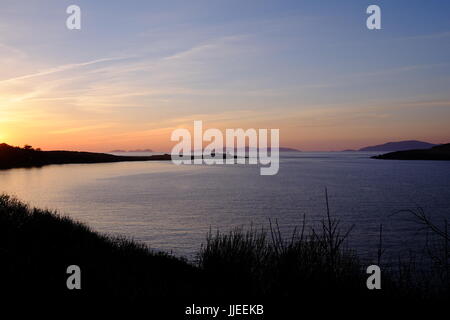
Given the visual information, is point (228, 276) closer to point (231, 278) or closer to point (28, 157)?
point (231, 278)

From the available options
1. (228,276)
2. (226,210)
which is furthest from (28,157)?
(228,276)

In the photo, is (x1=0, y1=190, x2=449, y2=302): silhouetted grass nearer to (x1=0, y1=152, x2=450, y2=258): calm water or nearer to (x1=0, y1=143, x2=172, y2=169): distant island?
(x1=0, y1=152, x2=450, y2=258): calm water

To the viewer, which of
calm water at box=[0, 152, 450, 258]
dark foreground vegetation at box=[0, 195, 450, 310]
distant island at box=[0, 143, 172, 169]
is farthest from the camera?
distant island at box=[0, 143, 172, 169]

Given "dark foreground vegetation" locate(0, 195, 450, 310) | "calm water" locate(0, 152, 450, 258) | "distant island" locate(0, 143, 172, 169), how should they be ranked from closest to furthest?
"dark foreground vegetation" locate(0, 195, 450, 310) < "calm water" locate(0, 152, 450, 258) < "distant island" locate(0, 143, 172, 169)

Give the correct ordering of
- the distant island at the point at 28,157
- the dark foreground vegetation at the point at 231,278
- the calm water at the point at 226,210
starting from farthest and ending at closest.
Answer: the distant island at the point at 28,157
the calm water at the point at 226,210
the dark foreground vegetation at the point at 231,278

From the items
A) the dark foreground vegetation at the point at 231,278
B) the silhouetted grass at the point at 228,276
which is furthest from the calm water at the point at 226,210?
the dark foreground vegetation at the point at 231,278

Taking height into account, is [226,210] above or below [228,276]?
below

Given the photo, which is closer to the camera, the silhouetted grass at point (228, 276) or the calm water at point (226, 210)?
the silhouetted grass at point (228, 276)

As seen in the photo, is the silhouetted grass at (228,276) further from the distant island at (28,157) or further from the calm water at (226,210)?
the distant island at (28,157)

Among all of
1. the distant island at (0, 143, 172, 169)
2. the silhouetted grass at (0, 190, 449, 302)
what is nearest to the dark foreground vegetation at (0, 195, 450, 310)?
the silhouetted grass at (0, 190, 449, 302)

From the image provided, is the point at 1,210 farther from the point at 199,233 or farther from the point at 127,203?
the point at 127,203

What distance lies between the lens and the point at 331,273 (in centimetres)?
893
